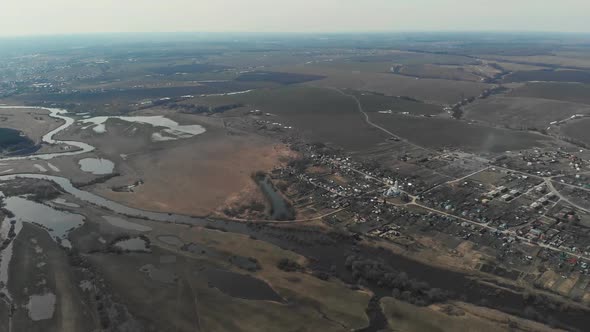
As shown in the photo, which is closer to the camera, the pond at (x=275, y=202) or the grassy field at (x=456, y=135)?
the pond at (x=275, y=202)

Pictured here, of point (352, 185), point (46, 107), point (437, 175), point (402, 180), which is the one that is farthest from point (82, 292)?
point (46, 107)

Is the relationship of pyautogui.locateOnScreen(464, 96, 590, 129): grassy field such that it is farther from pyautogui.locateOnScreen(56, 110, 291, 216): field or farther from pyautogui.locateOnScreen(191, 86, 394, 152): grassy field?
pyautogui.locateOnScreen(56, 110, 291, 216): field

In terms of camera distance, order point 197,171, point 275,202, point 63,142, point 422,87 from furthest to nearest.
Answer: point 422,87
point 63,142
point 197,171
point 275,202

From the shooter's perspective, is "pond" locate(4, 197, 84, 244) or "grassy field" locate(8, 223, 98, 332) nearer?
"grassy field" locate(8, 223, 98, 332)

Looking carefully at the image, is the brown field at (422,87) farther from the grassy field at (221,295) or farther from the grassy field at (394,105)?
the grassy field at (221,295)

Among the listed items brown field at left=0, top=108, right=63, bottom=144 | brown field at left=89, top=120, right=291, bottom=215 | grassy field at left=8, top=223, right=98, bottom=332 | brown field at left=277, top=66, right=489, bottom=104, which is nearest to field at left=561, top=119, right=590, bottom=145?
brown field at left=277, top=66, right=489, bottom=104

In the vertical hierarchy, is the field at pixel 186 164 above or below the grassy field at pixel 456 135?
below

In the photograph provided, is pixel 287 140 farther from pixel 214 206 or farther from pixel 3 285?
pixel 3 285

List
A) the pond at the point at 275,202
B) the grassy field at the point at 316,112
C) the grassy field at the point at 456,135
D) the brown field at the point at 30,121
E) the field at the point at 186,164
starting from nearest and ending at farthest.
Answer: the pond at the point at 275,202 < the field at the point at 186,164 < the grassy field at the point at 456,135 < the grassy field at the point at 316,112 < the brown field at the point at 30,121

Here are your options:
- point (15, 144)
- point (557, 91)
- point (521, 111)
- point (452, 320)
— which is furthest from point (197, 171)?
point (557, 91)

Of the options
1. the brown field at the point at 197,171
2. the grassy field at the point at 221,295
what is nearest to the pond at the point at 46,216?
the brown field at the point at 197,171

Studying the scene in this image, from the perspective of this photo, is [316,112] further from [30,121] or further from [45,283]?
[45,283]

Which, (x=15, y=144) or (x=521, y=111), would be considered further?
(x=521, y=111)
